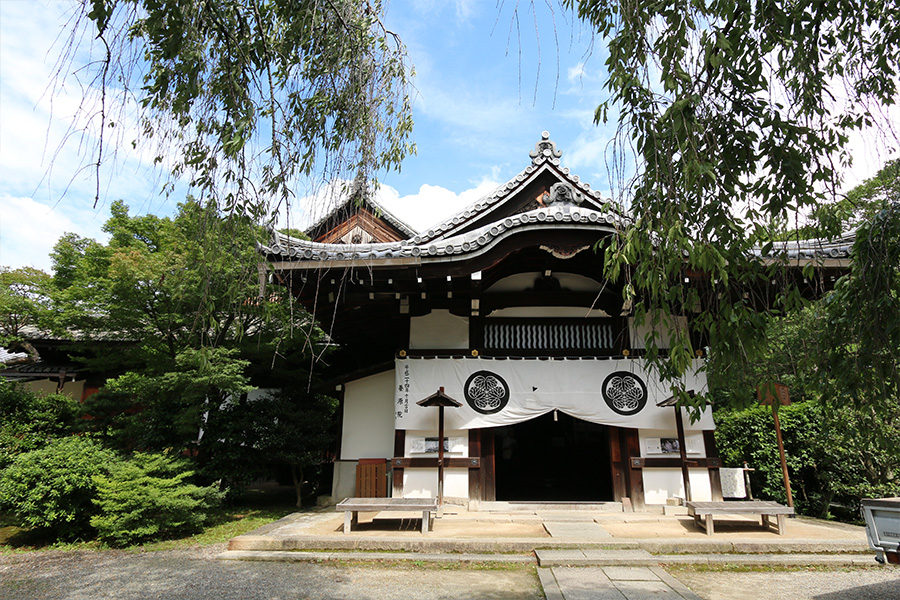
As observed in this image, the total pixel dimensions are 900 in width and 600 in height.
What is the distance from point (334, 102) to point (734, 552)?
6693 mm

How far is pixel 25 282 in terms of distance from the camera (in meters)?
13.2

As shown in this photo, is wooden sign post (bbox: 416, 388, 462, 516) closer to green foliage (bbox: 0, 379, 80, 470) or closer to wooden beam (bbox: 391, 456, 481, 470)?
wooden beam (bbox: 391, 456, 481, 470)

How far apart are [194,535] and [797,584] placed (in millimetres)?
7996

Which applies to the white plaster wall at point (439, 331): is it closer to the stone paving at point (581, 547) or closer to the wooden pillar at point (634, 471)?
the stone paving at point (581, 547)

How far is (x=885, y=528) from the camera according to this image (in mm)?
3846

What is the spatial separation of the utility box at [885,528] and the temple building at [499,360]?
4.01 metres

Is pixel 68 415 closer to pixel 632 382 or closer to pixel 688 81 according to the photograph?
pixel 632 382

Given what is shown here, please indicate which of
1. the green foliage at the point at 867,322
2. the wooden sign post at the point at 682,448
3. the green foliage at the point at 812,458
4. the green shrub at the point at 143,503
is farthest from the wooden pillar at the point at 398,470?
the green foliage at the point at 867,322

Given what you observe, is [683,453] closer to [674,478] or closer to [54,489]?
[674,478]

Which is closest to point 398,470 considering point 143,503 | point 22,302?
point 143,503

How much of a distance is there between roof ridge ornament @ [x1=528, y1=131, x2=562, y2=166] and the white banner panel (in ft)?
13.6

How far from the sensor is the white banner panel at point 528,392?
8375 mm

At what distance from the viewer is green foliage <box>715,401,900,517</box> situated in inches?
327

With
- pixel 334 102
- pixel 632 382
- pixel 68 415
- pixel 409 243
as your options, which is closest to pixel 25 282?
pixel 68 415
